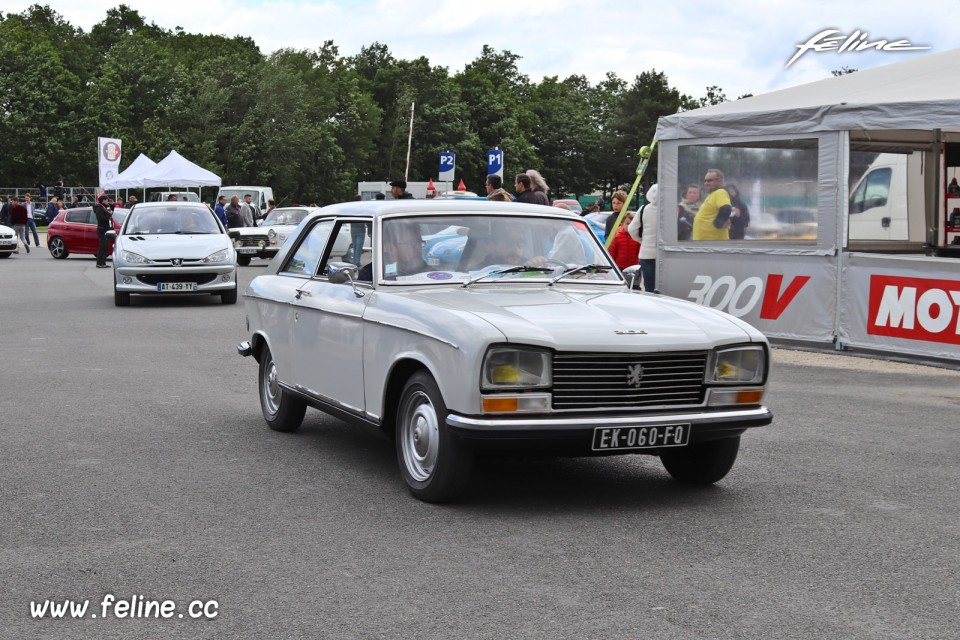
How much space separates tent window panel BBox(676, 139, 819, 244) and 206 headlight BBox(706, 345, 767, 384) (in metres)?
8.23

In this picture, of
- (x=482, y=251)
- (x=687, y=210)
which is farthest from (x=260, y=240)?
(x=482, y=251)

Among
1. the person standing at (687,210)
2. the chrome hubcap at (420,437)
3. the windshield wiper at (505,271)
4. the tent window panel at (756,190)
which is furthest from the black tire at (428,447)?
the person standing at (687,210)

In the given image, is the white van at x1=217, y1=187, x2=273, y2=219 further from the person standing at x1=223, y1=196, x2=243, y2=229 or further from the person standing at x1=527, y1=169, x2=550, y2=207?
the person standing at x1=527, y1=169, x2=550, y2=207

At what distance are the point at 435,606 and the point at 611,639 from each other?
0.70m

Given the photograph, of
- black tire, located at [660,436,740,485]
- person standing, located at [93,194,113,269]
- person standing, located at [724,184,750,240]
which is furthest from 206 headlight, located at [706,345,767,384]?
person standing, located at [93,194,113,269]

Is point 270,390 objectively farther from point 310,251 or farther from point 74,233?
point 74,233

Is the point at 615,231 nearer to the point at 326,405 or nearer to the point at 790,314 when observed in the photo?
the point at 790,314

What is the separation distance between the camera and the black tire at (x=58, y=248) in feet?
122

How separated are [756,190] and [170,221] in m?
9.62

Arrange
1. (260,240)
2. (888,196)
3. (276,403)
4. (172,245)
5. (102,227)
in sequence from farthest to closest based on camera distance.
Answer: (260,240), (102,227), (172,245), (888,196), (276,403)

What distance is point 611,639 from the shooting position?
4.20m

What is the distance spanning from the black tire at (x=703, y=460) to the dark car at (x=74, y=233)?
31560 millimetres

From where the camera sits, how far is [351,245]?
7.64 m

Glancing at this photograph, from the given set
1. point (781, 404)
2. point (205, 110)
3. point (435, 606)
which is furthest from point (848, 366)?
point (205, 110)
